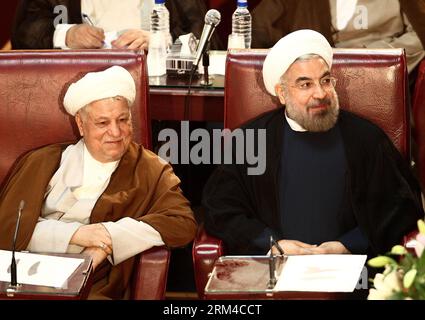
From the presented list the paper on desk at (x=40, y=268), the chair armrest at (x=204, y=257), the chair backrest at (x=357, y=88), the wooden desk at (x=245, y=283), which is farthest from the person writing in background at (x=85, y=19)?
the wooden desk at (x=245, y=283)

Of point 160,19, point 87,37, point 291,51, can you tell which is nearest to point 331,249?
point 291,51

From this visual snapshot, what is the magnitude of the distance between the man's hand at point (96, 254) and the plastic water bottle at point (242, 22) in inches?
65.3

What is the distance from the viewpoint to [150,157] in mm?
4309

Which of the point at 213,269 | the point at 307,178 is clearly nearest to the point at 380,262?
the point at 213,269

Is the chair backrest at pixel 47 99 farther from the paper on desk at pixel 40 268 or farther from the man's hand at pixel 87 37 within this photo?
the man's hand at pixel 87 37

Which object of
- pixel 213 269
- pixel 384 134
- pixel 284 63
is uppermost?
pixel 284 63

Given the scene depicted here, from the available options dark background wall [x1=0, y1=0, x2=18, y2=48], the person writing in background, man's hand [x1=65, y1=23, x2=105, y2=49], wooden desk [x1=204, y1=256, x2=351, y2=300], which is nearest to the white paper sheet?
the person writing in background

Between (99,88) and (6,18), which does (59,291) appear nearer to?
(99,88)

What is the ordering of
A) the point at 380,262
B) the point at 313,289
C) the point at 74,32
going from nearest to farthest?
1. the point at 380,262
2. the point at 313,289
3. the point at 74,32

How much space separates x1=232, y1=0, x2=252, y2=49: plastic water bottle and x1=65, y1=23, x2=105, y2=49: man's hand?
630mm

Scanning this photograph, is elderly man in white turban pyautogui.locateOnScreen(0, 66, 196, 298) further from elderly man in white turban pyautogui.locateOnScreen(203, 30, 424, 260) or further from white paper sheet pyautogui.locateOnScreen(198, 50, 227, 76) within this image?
white paper sheet pyautogui.locateOnScreen(198, 50, 227, 76)

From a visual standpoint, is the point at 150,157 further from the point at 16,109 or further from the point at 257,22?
the point at 257,22

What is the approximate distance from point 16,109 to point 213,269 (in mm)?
1191

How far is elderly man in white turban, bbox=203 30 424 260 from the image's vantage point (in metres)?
4.14
